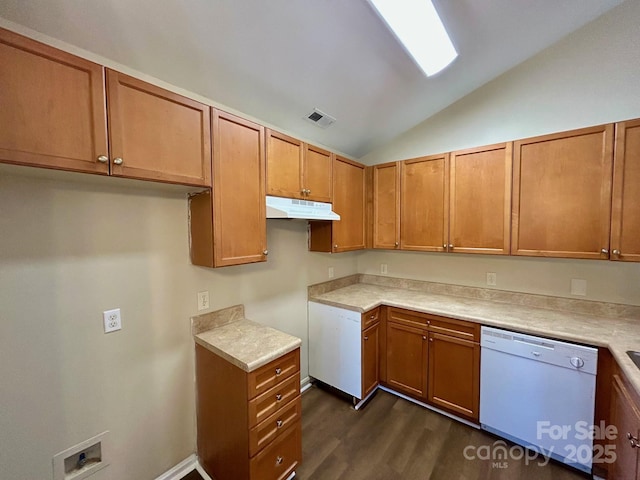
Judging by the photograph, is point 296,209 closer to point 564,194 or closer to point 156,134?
point 156,134

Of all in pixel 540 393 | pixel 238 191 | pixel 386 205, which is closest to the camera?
pixel 238 191

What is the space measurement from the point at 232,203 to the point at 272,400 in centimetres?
123

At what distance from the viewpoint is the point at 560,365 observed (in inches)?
66.3

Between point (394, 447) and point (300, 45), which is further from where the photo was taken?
point (394, 447)

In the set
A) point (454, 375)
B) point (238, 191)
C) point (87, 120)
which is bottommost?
point (454, 375)

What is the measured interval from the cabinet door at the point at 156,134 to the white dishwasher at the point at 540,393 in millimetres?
2372

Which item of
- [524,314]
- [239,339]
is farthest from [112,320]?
[524,314]

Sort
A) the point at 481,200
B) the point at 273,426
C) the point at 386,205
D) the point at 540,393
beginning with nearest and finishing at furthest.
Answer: the point at 273,426 → the point at 540,393 → the point at 481,200 → the point at 386,205

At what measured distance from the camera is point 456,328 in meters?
2.11

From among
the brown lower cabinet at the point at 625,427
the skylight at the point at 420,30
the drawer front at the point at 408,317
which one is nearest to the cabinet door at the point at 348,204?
the drawer front at the point at 408,317

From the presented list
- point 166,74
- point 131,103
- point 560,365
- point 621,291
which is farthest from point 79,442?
point 621,291

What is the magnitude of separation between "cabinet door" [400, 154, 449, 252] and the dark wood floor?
1530mm

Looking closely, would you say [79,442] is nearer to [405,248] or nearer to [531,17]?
[405,248]

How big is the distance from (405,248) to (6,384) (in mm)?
2831
